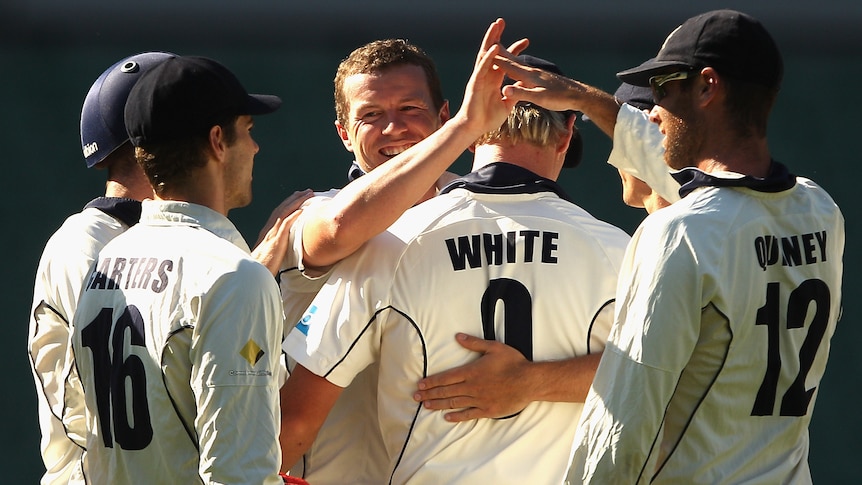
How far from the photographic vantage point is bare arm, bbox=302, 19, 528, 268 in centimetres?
263

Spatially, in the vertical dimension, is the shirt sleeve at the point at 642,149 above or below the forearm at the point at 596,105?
below

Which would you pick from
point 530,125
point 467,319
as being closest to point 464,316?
point 467,319

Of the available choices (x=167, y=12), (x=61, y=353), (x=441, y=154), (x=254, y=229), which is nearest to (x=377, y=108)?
(x=441, y=154)

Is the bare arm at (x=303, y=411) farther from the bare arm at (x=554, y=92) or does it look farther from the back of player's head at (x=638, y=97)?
the back of player's head at (x=638, y=97)

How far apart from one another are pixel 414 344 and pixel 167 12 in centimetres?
416

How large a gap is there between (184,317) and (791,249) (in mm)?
1170

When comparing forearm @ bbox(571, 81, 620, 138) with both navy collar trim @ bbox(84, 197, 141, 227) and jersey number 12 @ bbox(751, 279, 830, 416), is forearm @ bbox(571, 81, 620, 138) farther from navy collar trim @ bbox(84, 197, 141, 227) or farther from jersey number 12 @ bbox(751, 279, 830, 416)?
navy collar trim @ bbox(84, 197, 141, 227)

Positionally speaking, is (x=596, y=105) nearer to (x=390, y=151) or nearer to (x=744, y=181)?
(x=744, y=181)

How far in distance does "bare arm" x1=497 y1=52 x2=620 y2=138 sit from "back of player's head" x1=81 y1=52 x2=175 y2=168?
38.4 inches

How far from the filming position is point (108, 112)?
3123 mm

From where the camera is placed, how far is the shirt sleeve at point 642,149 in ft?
9.02

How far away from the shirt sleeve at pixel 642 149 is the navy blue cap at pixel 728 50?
35 cm

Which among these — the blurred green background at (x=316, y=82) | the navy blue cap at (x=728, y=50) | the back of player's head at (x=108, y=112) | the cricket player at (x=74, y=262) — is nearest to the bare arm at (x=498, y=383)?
the navy blue cap at (x=728, y=50)

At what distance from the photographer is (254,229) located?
5969mm
